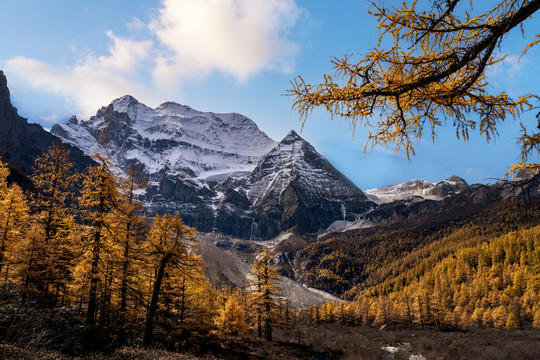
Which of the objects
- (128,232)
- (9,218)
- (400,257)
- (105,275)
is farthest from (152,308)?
(400,257)

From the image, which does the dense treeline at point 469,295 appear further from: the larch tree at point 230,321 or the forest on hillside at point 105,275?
the larch tree at point 230,321

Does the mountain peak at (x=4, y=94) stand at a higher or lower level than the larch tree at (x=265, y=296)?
higher

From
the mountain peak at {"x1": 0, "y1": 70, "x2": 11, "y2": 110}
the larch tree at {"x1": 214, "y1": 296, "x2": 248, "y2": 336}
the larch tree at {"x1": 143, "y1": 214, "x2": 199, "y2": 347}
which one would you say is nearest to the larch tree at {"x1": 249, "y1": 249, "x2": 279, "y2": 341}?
the larch tree at {"x1": 214, "y1": 296, "x2": 248, "y2": 336}

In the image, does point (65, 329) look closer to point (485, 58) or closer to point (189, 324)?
point (189, 324)

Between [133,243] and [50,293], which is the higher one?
[133,243]

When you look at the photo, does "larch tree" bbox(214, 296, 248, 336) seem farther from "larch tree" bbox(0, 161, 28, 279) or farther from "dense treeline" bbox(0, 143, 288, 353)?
"larch tree" bbox(0, 161, 28, 279)

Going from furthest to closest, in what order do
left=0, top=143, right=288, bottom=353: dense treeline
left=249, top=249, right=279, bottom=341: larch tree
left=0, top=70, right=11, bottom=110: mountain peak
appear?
left=0, top=70, right=11, bottom=110: mountain peak → left=249, top=249, right=279, bottom=341: larch tree → left=0, top=143, right=288, bottom=353: dense treeline

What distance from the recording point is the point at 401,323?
5944 centimetres

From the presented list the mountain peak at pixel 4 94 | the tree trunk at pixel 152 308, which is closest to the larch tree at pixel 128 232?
the tree trunk at pixel 152 308

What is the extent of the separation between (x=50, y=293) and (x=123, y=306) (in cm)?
641

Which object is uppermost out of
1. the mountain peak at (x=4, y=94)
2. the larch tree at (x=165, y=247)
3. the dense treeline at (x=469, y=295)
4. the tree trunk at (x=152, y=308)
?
the mountain peak at (x=4, y=94)

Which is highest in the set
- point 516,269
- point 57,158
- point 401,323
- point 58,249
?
point 57,158

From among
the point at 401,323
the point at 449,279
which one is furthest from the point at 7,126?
the point at 449,279

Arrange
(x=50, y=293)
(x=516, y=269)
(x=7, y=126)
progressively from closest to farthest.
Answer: (x=50, y=293)
(x=516, y=269)
(x=7, y=126)
